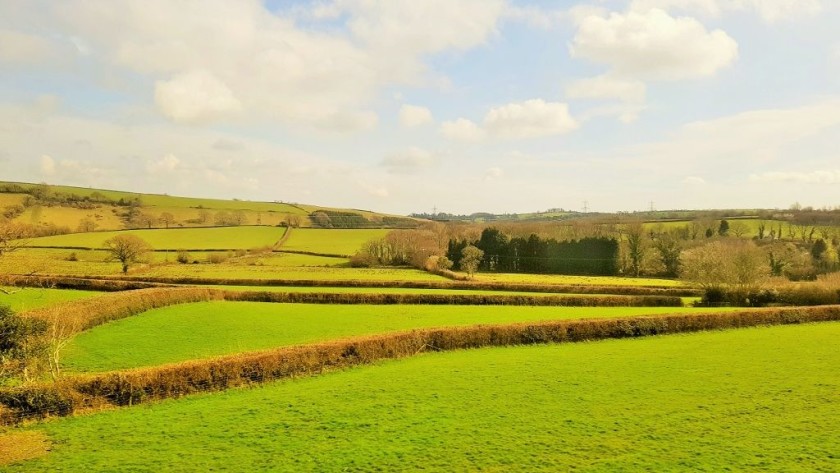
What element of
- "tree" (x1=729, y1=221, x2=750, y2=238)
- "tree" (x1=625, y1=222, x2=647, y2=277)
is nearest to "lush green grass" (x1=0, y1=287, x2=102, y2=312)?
"tree" (x1=625, y1=222, x2=647, y2=277)

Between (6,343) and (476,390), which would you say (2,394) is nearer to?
(6,343)

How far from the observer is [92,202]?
4724 inches

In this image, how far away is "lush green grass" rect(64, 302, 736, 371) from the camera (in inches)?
929

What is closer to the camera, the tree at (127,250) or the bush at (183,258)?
the tree at (127,250)

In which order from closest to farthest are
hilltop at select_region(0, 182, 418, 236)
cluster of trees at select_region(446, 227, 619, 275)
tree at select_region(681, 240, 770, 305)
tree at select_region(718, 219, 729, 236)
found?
tree at select_region(681, 240, 770, 305) → cluster of trees at select_region(446, 227, 619, 275) → hilltop at select_region(0, 182, 418, 236) → tree at select_region(718, 219, 729, 236)

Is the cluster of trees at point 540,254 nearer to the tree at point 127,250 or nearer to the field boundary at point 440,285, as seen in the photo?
the field boundary at point 440,285

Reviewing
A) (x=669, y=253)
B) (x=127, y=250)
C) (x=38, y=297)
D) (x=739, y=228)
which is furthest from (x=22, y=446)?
(x=739, y=228)

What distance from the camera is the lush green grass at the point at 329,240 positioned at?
103 metres

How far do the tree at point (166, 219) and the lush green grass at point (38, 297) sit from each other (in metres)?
82.1

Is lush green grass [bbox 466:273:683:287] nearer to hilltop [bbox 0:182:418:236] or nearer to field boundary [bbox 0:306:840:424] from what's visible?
field boundary [bbox 0:306:840:424]

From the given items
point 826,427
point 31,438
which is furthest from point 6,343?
point 826,427

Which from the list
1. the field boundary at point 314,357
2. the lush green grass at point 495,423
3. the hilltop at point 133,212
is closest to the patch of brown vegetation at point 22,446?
the lush green grass at point 495,423

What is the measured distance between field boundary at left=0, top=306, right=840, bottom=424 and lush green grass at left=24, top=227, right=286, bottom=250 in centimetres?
8034

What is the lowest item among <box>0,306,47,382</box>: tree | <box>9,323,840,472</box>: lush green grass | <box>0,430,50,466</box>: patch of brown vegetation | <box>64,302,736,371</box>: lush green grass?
<box>64,302,736,371</box>: lush green grass
